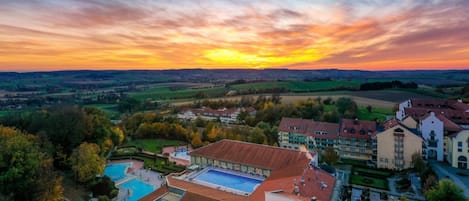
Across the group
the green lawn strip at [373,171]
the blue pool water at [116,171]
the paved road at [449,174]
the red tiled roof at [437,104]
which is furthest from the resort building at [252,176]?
the red tiled roof at [437,104]

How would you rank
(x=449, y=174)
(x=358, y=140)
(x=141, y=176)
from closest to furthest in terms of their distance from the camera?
1. (x=449, y=174)
2. (x=141, y=176)
3. (x=358, y=140)

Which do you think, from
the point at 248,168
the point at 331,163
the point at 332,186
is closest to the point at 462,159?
the point at 331,163

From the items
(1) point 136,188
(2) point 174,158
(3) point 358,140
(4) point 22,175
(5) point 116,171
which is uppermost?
(4) point 22,175

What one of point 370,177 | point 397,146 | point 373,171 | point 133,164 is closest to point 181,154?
point 133,164

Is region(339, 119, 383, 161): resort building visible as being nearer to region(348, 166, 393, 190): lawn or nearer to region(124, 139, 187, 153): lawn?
region(348, 166, 393, 190): lawn

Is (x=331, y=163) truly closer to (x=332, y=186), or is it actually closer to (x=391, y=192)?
(x=391, y=192)

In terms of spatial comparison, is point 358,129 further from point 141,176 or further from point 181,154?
point 141,176

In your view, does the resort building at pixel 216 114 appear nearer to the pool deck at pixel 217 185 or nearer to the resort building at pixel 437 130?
the resort building at pixel 437 130
